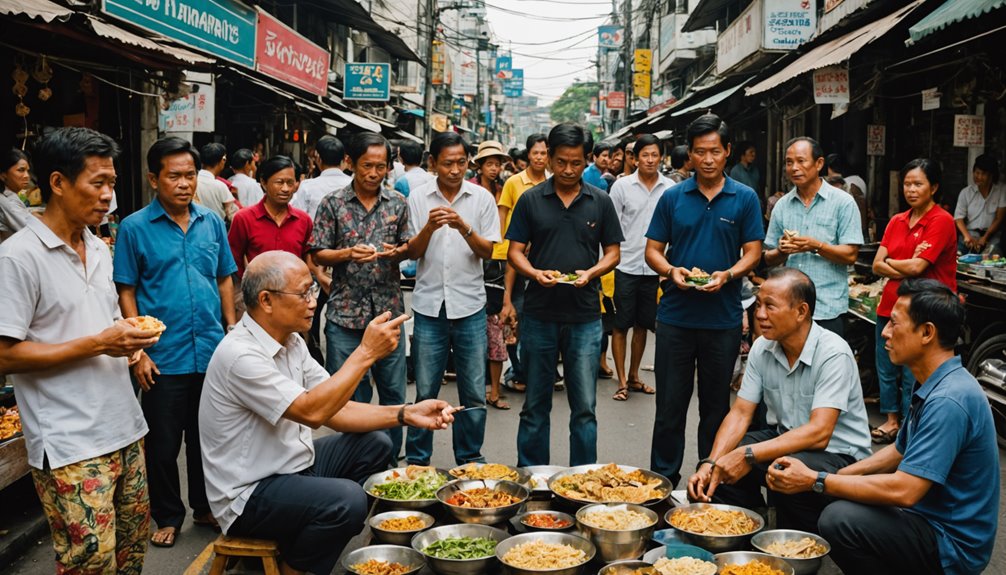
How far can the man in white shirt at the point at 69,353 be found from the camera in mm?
3521

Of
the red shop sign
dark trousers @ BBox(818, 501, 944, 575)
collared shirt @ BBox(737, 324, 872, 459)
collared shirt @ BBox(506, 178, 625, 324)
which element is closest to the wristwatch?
dark trousers @ BBox(818, 501, 944, 575)

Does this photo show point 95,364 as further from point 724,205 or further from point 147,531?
point 724,205

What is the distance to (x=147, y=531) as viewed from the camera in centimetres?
414

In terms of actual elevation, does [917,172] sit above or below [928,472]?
above

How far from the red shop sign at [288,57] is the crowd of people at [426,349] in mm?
7930

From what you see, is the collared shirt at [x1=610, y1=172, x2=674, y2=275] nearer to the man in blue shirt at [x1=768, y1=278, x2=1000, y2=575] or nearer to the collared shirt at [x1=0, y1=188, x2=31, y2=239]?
the man in blue shirt at [x1=768, y1=278, x2=1000, y2=575]

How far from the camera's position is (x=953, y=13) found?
7.18 metres

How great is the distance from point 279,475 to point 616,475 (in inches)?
77.5

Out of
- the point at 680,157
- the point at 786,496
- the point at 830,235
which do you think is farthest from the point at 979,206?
the point at 786,496

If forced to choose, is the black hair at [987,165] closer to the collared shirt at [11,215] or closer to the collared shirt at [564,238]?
the collared shirt at [564,238]

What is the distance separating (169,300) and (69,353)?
1473mm

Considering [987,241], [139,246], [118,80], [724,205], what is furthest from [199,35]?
[987,241]

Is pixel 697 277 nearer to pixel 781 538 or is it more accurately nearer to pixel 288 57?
pixel 781 538

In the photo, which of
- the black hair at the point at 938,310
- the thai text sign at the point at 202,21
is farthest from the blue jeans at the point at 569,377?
the thai text sign at the point at 202,21
